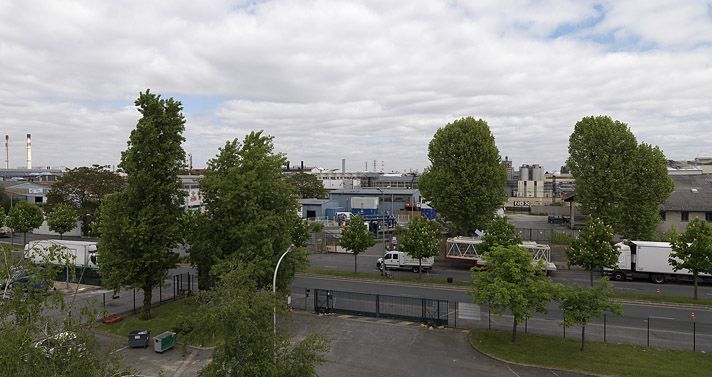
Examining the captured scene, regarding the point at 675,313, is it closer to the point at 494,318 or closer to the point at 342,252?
the point at 494,318

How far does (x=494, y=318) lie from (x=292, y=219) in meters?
14.7

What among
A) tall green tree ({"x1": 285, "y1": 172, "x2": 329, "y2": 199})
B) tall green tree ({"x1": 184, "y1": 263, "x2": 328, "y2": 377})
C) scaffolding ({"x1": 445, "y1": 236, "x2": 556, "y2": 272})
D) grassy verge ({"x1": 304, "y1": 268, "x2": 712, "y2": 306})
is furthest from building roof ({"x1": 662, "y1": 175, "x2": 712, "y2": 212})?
tall green tree ({"x1": 285, "y1": 172, "x2": 329, "y2": 199})

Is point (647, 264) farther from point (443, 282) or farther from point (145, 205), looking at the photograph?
point (145, 205)

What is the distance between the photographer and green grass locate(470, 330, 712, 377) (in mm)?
21047

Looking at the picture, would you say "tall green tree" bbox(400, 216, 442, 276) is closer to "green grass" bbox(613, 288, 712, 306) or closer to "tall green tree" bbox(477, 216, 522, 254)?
"tall green tree" bbox(477, 216, 522, 254)

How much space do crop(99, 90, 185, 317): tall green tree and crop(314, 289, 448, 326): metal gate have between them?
10.9 m

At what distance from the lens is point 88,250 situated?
42.7 m

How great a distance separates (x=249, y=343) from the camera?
13031 mm

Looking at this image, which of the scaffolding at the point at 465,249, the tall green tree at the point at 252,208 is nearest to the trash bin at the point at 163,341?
the tall green tree at the point at 252,208

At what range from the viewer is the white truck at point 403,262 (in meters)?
44.5

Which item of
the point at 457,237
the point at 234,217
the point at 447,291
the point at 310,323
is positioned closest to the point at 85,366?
the point at 234,217

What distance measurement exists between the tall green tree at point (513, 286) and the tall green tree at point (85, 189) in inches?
2208

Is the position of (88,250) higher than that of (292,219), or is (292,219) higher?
(292,219)

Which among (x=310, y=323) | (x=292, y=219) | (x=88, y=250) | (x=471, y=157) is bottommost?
(x=310, y=323)
